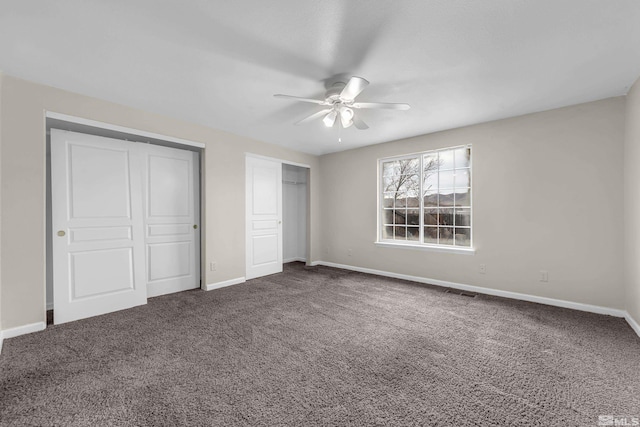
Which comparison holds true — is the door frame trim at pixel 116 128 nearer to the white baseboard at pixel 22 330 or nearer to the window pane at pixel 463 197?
the white baseboard at pixel 22 330

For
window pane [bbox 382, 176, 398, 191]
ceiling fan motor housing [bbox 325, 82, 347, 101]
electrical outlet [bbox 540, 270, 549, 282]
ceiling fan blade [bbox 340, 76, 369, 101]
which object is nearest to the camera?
ceiling fan blade [bbox 340, 76, 369, 101]

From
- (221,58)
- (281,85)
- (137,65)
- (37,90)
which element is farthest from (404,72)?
(37,90)

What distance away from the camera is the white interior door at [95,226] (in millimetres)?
2855

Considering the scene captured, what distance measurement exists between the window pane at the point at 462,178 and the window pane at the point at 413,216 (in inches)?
30.9

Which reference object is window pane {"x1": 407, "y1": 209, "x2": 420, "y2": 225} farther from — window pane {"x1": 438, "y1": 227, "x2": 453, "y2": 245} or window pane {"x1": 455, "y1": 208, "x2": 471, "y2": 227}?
window pane {"x1": 455, "y1": 208, "x2": 471, "y2": 227}

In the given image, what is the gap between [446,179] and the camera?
4262 mm

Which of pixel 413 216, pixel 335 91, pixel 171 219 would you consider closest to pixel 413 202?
pixel 413 216

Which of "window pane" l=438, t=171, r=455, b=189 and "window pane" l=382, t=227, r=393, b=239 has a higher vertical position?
"window pane" l=438, t=171, r=455, b=189

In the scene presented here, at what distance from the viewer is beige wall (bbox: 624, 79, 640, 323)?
2.54 metres

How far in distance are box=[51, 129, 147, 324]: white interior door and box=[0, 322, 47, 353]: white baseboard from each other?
172 millimetres

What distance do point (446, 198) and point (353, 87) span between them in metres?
2.76

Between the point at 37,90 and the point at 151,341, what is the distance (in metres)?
2.76

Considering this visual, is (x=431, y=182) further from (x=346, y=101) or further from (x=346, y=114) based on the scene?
(x=346, y=101)

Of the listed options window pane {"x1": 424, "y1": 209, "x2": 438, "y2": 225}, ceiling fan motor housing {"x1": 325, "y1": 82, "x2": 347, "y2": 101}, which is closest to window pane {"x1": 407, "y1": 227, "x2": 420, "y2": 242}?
window pane {"x1": 424, "y1": 209, "x2": 438, "y2": 225}
